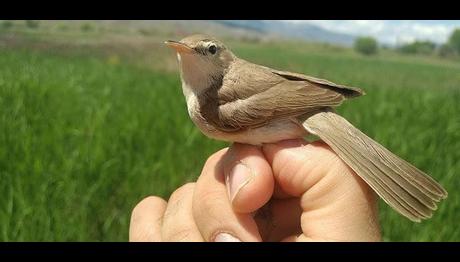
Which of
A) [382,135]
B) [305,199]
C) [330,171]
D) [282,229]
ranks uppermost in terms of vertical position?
[330,171]

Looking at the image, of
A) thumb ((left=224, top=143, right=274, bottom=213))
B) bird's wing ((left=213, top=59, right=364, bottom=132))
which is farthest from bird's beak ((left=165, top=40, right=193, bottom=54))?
thumb ((left=224, top=143, right=274, bottom=213))

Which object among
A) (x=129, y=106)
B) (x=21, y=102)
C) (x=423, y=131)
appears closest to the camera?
(x=21, y=102)

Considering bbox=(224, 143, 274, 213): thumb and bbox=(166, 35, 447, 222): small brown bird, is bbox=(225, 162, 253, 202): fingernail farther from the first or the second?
bbox=(166, 35, 447, 222): small brown bird

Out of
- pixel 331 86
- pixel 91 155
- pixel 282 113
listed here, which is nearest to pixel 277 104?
pixel 282 113

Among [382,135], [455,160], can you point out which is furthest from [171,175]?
[455,160]

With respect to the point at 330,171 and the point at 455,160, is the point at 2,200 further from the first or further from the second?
the point at 455,160

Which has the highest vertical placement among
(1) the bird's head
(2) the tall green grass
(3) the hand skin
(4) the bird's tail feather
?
(1) the bird's head
